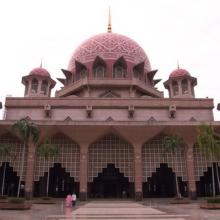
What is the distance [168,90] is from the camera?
48344 millimetres

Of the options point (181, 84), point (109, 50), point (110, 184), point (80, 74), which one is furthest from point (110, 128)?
point (109, 50)

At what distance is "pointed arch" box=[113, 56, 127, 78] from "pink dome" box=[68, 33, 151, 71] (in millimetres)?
976

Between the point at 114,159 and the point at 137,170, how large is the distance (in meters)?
3.10

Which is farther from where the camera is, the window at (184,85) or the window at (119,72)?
the window at (119,72)

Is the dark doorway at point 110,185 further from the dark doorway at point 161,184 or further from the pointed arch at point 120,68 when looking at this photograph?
the pointed arch at point 120,68

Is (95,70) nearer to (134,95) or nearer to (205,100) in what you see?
(134,95)

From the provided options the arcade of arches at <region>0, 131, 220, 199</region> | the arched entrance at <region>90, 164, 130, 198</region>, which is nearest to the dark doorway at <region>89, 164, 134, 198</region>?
Result: the arched entrance at <region>90, 164, 130, 198</region>

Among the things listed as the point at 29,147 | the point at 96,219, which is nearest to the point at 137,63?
the point at 29,147

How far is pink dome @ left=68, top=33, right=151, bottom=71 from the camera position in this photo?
4797cm

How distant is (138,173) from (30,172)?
1276cm

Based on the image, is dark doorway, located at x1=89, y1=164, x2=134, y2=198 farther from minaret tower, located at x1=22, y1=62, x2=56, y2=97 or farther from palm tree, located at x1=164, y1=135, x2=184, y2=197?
minaret tower, located at x1=22, y1=62, x2=56, y2=97

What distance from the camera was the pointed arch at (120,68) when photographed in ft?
154

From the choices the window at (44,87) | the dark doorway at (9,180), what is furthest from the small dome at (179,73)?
the dark doorway at (9,180)

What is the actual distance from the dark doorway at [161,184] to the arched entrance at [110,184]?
323cm
